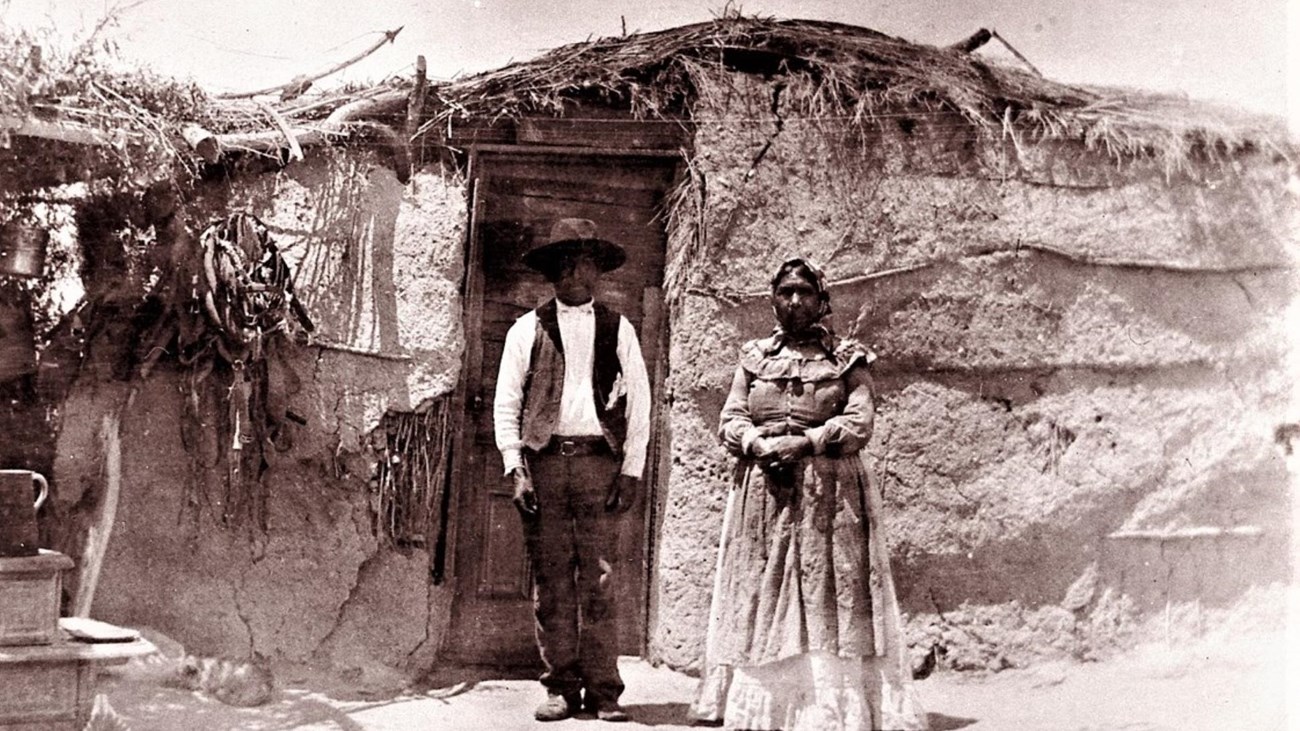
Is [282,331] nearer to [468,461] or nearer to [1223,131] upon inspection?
[468,461]

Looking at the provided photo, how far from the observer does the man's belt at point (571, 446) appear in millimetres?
5113

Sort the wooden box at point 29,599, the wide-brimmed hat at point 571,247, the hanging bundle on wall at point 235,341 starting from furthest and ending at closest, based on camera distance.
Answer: the hanging bundle on wall at point 235,341 < the wide-brimmed hat at point 571,247 < the wooden box at point 29,599

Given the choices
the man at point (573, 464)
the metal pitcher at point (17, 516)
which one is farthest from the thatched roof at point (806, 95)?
the metal pitcher at point (17, 516)

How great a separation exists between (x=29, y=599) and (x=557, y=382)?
2.03m

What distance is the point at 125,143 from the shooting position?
5359 millimetres

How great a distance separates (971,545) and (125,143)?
395 cm

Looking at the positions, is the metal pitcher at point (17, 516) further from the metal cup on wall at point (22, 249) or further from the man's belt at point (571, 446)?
the man's belt at point (571, 446)

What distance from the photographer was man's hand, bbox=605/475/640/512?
16.9 feet

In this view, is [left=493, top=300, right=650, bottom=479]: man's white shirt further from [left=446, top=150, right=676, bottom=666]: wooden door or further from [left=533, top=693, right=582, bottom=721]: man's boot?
[left=533, top=693, right=582, bottom=721]: man's boot

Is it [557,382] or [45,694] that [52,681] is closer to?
[45,694]

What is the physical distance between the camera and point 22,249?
536 centimetres

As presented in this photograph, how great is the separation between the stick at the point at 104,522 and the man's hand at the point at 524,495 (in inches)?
70.3

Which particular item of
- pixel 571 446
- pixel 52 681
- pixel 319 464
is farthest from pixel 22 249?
pixel 571 446

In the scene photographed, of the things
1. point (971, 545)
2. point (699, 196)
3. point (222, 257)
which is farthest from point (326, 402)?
point (971, 545)
